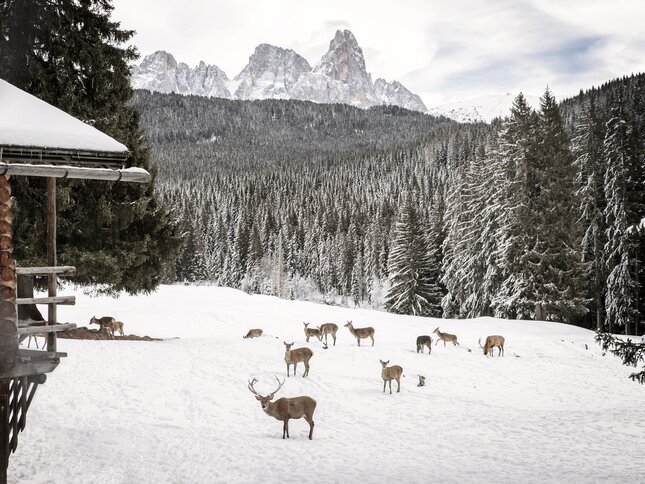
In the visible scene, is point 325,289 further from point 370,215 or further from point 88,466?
point 88,466

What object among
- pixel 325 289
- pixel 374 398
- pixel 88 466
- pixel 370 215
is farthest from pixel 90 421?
pixel 370 215

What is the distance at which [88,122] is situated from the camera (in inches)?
648

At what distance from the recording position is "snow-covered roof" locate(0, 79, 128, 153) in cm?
827

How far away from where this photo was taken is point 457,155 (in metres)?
157

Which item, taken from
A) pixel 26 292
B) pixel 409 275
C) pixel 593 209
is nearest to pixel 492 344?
pixel 26 292

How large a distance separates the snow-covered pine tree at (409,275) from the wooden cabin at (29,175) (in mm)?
41973

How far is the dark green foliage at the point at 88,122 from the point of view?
15.6 metres

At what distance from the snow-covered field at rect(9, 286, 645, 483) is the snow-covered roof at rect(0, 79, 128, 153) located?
5724 mm

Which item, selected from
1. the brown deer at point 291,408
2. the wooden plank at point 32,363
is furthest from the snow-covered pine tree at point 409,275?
the wooden plank at point 32,363

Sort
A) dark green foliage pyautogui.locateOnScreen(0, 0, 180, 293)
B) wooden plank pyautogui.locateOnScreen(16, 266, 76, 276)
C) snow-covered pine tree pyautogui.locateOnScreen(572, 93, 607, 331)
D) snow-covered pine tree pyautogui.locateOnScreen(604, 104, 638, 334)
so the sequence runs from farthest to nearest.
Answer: snow-covered pine tree pyautogui.locateOnScreen(572, 93, 607, 331), snow-covered pine tree pyautogui.locateOnScreen(604, 104, 638, 334), dark green foliage pyautogui.locateOnScreen(0, 0, 180, 293), wooden plank pyautogui.locateOnScreen(16, 266, 76, 276)

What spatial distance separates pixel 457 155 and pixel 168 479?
514ft

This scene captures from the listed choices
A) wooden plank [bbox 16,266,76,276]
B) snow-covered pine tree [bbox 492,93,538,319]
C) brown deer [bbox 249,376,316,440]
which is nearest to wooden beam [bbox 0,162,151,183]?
wooden plank [bbox 16,266,76,276]

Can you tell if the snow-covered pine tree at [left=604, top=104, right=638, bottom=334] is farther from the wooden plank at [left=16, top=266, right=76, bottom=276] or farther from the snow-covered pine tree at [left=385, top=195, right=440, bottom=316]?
the wooden plank at [left=16, top=266, right=76, bottom=276]

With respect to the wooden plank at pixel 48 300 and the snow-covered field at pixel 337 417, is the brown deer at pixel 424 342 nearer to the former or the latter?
the snow-covered field at pixel 337 417
